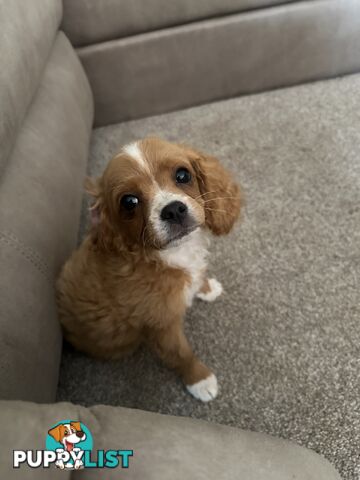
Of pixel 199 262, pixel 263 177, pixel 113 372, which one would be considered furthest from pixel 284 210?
pixel 113 372

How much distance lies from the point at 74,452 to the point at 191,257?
2.38ft

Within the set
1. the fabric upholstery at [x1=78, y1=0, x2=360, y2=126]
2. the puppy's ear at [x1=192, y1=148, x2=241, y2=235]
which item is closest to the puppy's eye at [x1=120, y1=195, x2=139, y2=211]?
the puppy's ear at [x1=192, y1=148, x2=241, y2=235]

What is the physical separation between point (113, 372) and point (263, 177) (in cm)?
A: 115

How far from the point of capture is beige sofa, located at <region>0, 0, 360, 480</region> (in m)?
0.65

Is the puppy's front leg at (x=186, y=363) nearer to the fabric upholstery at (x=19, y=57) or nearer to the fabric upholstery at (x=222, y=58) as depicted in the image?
the fabric upholstery at (x=19, y=57)

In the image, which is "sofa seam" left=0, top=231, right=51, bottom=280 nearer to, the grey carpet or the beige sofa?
the beige sofa

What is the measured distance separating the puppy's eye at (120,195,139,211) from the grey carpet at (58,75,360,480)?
0.63 m

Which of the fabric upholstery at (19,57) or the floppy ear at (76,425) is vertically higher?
the fabric upholstery at (19,57)

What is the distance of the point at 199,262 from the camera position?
1.28m

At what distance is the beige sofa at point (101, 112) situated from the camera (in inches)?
25.4

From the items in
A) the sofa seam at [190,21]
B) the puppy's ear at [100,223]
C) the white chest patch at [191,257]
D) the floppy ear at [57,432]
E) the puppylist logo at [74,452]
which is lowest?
the white chest patch at [191,257]

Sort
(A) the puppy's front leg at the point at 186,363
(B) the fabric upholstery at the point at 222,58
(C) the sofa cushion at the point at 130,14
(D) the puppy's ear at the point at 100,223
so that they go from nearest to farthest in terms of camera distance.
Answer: (D) the puppy's ear at the point at 100,223 → (A) the puppy's front leg at the point at 186,363 → (C) the sofa cushion at the point at 130,14 → (B) the fabric upholstery at the point at 222,58

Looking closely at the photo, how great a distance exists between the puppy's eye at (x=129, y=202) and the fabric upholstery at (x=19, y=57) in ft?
1.41

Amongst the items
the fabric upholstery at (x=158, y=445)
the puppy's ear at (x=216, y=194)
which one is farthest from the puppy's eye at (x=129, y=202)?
the fabric upholstery at (x=158, y=445)
